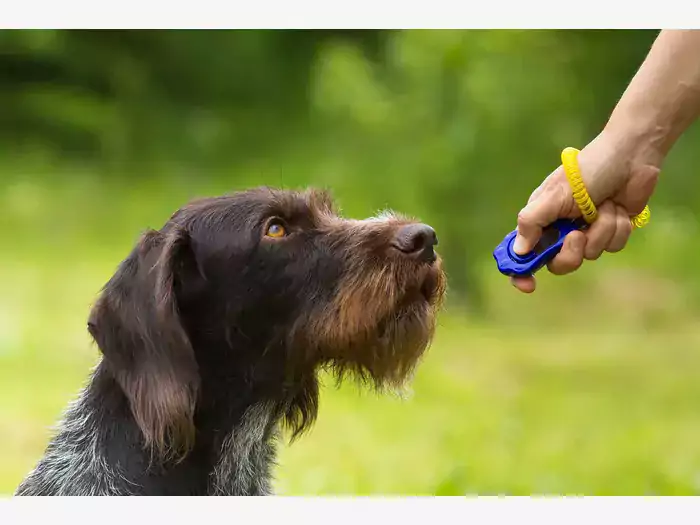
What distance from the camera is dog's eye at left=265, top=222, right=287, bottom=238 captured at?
2611 mm

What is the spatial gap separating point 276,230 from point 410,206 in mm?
3648

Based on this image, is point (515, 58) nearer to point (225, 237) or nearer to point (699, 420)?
point (699, 420)

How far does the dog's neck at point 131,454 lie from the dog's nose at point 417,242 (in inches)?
24.1

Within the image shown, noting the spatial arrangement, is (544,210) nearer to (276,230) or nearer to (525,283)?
(525,283)

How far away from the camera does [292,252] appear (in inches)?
103

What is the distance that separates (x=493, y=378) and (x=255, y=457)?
9.86 feet

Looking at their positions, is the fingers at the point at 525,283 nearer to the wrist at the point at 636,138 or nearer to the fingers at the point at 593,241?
the fingers at the point at 593,241

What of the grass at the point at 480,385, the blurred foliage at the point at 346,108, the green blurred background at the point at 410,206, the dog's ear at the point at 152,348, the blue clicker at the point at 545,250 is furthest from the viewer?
the blurred foliage at the point at 346,108

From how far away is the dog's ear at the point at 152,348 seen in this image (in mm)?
2416

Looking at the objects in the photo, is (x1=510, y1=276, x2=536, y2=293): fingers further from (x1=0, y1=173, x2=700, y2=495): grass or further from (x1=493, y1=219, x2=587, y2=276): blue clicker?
(x1=0, y1=173, x2=700, y2=495): grass

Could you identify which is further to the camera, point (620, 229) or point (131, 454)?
point (620, 229)

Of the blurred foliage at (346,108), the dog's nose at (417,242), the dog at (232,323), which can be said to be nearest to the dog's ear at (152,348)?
the dog at (232,323)

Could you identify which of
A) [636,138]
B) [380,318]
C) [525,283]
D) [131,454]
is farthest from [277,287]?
[636,138]

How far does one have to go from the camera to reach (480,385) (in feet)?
18.1
